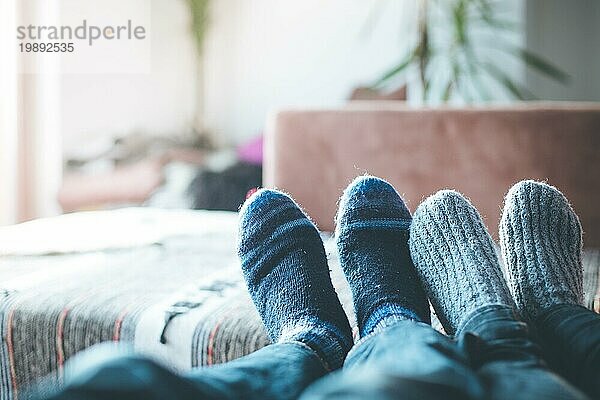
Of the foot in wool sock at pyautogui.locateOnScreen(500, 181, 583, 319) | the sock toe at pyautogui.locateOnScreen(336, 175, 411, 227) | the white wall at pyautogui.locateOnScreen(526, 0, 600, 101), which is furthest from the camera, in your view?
the white wall at pyautogui.locateOnScreen(526, 0, 600, 101)

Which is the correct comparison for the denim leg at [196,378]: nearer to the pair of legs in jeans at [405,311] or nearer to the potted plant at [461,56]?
the pair of legs in jeans at [405,311]

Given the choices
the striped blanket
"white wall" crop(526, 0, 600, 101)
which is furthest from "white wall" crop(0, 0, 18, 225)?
"white wall" crop(526, 0, 600, 101)

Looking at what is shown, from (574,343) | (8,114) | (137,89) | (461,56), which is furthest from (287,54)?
(574,343)

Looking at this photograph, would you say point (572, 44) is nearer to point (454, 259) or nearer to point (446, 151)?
point (446, 151)

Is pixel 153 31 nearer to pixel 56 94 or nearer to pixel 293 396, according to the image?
pixel 56 94

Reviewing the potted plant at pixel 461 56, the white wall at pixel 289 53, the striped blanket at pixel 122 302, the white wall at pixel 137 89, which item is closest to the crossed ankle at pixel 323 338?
the striped blanket at pixel 122 302

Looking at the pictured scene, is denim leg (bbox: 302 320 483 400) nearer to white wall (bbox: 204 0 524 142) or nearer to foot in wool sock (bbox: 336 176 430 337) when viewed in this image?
foot in wool sock (bbox: 336 176 430 337)

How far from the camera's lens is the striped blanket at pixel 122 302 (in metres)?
0.90

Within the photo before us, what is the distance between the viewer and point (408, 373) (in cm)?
47

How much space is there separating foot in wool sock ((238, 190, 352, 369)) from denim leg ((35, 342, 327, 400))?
0.12 metres

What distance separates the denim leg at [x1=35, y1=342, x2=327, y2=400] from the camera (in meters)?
0.43

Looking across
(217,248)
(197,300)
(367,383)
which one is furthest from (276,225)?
(367,383)

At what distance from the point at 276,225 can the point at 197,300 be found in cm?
14

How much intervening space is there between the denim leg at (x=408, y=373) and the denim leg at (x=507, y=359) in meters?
0.02
